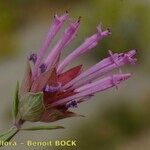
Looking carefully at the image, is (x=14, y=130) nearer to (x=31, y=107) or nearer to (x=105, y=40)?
(x=31, y=107)

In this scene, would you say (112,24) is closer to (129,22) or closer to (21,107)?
(129,22)

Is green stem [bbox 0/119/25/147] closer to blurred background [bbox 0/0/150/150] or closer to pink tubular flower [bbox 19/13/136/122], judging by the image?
pink tubular flower [bbox 19/13/136/122]

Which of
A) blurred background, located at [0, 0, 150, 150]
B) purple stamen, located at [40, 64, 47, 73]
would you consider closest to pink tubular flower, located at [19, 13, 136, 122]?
purple stamen, located at [40, 64, 47, 73]

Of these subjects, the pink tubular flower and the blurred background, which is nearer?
the pink tubular flower

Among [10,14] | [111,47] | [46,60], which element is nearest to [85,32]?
[111,47]

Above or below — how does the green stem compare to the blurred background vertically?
below

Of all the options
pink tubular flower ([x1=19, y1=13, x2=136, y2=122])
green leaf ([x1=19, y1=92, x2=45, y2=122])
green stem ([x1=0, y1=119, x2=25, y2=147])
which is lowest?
green stem ([x1=0, y1=119, x2=25, y2=147])

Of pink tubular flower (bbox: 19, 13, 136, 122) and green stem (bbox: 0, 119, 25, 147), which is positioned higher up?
pink tubular flower (bbox: 19, 13, 136, 122)
